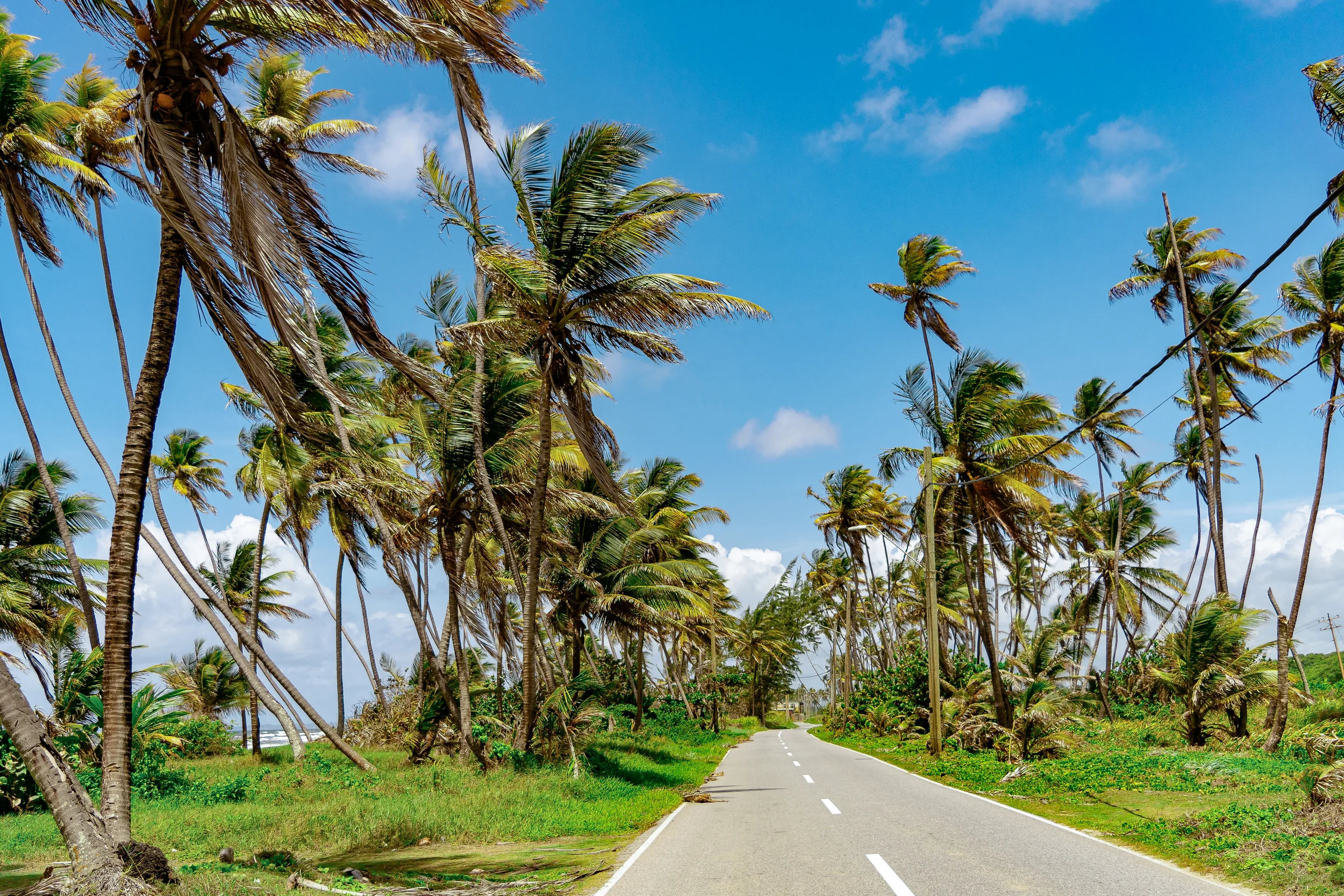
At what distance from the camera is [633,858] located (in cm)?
822

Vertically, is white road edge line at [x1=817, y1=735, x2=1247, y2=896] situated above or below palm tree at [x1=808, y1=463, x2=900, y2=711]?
below

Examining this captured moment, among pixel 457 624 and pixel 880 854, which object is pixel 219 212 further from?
pixel 457 624

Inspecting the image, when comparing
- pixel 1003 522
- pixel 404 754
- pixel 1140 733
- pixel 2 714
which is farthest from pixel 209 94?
pixel 1140 733

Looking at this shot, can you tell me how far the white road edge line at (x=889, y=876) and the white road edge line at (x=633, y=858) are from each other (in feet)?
7.51

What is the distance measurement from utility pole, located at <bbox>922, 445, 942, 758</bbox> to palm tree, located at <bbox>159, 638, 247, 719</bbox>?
102ft

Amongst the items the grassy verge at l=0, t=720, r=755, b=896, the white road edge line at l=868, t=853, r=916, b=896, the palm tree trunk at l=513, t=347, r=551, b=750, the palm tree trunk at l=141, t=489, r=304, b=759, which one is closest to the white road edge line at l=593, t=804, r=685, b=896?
the grassy verge at l=0, t=720, r=755, b=896

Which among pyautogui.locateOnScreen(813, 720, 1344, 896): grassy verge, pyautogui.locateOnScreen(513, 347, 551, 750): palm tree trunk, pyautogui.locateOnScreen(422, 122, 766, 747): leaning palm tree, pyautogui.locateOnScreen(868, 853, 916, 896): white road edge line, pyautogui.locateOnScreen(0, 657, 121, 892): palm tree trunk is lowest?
pyautogui.locateOnScreen(813, 720, 1344, 896): grassy verge

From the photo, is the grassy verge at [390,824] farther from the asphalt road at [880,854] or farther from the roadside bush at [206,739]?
the roadside bush at [206,739]

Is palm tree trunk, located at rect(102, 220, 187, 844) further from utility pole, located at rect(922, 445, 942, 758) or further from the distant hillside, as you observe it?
the distant hillside

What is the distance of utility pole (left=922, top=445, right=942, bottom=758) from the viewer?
783 inches

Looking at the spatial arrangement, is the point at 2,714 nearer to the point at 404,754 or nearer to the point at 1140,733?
the point at 404,754

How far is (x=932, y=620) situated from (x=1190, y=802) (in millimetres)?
10816

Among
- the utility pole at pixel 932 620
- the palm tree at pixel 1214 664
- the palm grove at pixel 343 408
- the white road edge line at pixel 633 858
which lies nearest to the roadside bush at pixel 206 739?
the palm grove at pixel 343 408

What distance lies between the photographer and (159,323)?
20.2 ft
